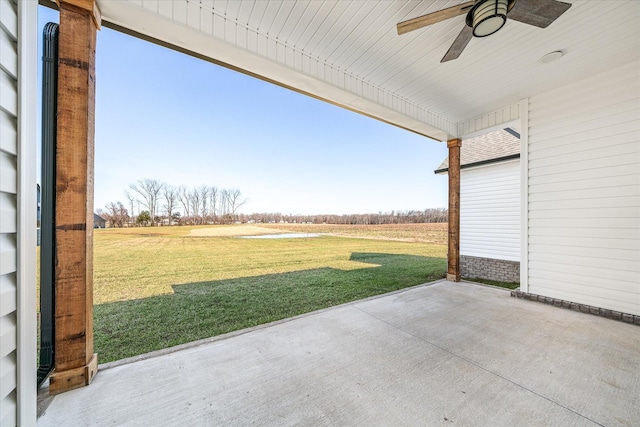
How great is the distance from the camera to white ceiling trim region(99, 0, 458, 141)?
1.98 metres

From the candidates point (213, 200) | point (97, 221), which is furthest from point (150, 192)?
point (97, 221)

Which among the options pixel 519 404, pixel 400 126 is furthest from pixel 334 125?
pixel 519 404

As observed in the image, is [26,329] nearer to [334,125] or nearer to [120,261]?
[120,261]

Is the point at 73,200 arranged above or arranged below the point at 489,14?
below

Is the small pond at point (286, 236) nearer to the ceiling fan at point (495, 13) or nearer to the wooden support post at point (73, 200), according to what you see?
the wooden support post at point (73, 200)

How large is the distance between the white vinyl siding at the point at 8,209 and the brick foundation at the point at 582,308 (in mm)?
5075

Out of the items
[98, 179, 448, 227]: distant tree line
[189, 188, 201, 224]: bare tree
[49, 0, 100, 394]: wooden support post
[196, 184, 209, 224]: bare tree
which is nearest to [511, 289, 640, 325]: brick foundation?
[98, 179, 448, 227]: distant tree line

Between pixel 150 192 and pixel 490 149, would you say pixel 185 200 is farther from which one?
pixel 490 149

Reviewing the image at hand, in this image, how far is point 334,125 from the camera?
14.5 meters

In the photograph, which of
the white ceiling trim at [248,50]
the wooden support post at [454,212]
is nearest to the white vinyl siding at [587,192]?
the wooden support post at [454,212]

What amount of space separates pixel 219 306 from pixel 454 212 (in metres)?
4.43

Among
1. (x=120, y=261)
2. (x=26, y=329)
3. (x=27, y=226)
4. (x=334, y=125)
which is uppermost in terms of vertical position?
(x=334, y=125)

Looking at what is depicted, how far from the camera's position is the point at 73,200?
65.8 inches

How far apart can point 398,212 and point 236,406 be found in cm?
1660
